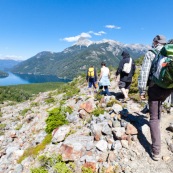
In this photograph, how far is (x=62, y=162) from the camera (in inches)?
285

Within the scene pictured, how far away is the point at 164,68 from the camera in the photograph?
4945 millimetres

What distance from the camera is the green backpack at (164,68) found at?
483cm

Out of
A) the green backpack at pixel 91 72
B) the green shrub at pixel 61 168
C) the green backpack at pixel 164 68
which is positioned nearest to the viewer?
the green backpack at pixel 164 68

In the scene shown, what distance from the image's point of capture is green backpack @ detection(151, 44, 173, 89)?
483 cm

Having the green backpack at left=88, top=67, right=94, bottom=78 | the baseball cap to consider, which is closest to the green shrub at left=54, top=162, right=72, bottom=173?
the baseball cap

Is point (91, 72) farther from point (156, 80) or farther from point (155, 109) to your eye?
point (156, 80)

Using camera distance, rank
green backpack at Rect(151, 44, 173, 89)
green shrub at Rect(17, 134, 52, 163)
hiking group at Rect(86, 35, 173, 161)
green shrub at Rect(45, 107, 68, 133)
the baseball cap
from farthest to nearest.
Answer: green shrub at Rect(45, 107, 68, 133), green shrub at Rect(17, 134, 52, 163), the baseball cap, hiking group at Rect(86, 35, 173, 161), green backpack at Rect(151, 44, 173, 89)

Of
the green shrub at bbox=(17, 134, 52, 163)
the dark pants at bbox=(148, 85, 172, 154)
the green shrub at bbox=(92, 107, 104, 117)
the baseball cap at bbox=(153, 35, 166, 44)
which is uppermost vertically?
the baseball cap at bbox=(153, 35, 166, 44)

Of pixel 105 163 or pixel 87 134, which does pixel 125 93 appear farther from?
pixel 105 163

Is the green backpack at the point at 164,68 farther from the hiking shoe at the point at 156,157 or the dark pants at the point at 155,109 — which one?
the hiking shoe at the point at 156,157

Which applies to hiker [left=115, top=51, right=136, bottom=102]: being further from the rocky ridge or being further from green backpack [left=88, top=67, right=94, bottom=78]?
green backpack [left=88, top=67, right=94, bottom=78]

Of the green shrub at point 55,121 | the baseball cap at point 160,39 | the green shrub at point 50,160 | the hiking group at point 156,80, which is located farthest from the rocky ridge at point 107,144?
the baseball cap at point 160,39

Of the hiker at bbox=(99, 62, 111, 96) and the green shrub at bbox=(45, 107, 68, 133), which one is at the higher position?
the hiker at bbox=(99, 62, 111, 96)

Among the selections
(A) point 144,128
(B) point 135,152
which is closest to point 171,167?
(B) point 135,152
